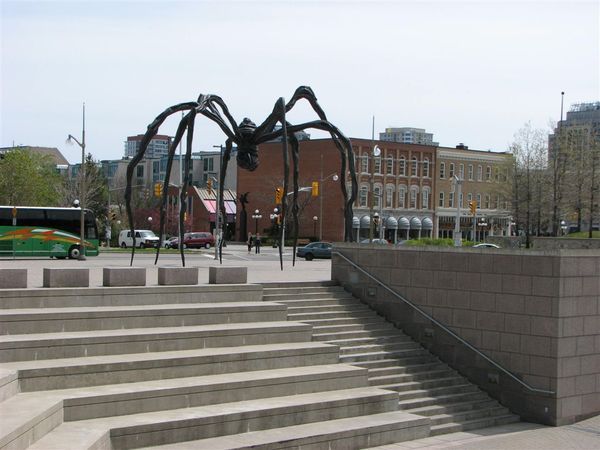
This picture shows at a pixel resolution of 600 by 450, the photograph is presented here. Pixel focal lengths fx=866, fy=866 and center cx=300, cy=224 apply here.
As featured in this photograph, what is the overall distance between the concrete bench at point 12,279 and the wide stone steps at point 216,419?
173 inches

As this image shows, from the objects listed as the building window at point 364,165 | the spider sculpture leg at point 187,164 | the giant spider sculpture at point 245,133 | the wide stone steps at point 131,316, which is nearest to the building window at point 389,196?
the building window at point 364,165

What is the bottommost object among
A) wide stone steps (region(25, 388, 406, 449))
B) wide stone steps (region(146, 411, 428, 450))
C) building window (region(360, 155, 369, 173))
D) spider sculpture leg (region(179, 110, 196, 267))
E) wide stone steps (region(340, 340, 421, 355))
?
wide stone steps (region(146, 411, 428, 450))

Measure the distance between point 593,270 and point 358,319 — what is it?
502cm

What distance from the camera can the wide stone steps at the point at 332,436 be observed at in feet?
40.5

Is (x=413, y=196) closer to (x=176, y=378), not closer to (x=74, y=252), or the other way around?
(x=74, y=252)

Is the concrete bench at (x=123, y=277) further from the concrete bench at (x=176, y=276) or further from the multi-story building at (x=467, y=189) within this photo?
the multi-story building at (x=467, y=189)

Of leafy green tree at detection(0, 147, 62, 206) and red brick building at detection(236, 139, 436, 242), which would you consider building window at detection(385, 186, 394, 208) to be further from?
leafy green tree at detection(0, 147, 62, 206)

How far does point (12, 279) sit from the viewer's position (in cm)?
1546

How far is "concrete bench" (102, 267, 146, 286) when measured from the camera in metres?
16.7

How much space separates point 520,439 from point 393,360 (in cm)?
318

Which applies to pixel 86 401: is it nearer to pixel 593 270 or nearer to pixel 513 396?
pixel 513 396

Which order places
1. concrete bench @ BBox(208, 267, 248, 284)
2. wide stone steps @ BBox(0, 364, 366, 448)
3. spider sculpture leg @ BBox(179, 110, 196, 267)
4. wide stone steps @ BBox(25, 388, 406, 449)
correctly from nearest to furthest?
wide stone steps @ BBox(0, 364, 366, 448), wide stone steps @ BBox(25, 388, 406, 449), concrete bench @ BBox(208, 267, 248, 284), spider sculpture leg @ BBox(179, 110, 196, 267)

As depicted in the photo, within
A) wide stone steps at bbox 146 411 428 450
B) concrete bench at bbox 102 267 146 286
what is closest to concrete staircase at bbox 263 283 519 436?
wide stone steps at bbox 146 411 428 450

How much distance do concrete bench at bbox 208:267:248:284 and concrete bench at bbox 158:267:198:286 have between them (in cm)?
55
